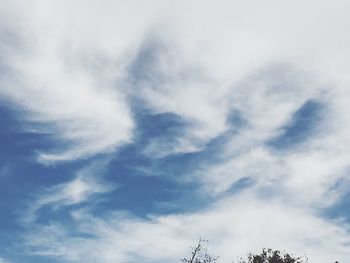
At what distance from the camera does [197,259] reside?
33469 millimetres

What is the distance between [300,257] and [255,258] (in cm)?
483

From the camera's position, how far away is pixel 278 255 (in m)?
37.3

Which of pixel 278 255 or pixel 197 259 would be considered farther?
pixel 278 255

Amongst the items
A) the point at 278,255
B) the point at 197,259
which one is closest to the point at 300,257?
the point at 278,255

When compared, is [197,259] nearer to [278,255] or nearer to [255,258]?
[255,258]

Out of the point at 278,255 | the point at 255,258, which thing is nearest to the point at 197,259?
the point at 255,258

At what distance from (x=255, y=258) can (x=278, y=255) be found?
2.71m

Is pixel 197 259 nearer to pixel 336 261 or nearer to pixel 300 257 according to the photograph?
pixel 300 257

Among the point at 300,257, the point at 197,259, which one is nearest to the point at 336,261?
the point at 300,257

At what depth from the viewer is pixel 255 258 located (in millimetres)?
37031

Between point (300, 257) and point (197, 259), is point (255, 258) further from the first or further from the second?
point (197, 259)

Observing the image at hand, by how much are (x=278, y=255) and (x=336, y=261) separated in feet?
19.5

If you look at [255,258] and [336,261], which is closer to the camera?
[336,261]

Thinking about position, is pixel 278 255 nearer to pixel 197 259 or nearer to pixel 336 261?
pixel 336 261
